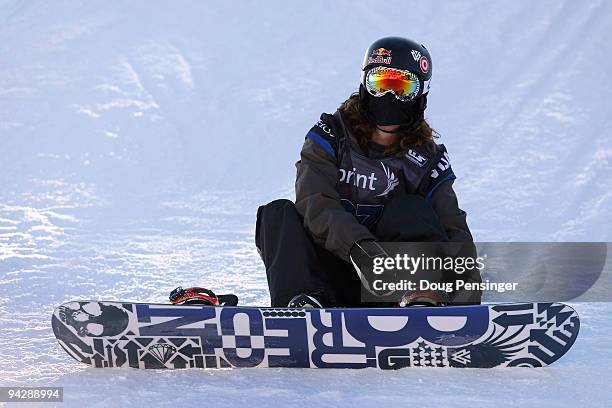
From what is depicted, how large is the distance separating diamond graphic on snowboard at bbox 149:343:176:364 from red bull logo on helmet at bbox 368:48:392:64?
1.51 meters

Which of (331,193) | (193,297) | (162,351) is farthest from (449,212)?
(162,351)

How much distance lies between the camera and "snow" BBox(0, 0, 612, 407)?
9.82 ft

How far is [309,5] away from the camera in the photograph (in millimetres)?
11719

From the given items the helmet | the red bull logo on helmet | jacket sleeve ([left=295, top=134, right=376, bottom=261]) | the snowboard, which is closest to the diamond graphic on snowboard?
the snowboard

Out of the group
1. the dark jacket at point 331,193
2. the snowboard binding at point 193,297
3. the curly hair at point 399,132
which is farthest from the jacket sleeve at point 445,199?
the snowboard binding at point 193,297

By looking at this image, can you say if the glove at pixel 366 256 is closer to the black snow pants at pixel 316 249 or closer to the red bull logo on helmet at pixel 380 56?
the black snow pants at pixel 316 249

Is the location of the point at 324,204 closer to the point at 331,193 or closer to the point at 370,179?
the point at 331,193

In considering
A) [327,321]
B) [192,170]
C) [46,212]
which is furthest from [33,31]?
[327,321]

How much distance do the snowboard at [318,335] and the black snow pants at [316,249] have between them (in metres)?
0.31

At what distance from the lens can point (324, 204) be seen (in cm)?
350

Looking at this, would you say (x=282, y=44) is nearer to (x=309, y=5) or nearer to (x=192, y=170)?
(x=309, y=5)

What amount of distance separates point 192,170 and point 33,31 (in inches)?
178

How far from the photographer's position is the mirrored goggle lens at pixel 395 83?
3.72 metres

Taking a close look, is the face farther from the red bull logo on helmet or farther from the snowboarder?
the red bull logo on helmet
